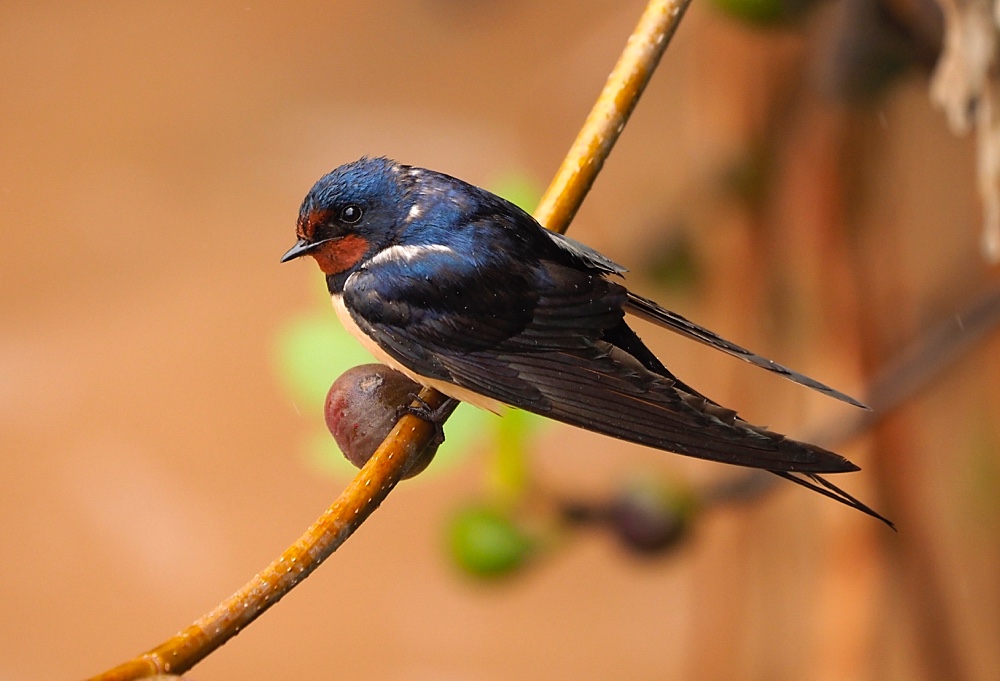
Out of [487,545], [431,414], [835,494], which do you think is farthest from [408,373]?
[487,545]

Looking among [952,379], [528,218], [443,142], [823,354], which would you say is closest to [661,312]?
[528,218]

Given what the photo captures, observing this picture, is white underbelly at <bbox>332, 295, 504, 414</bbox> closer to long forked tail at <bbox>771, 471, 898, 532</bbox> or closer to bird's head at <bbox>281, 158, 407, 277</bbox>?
bird's head at <bbox>281, 158, 407, 277</bbox>

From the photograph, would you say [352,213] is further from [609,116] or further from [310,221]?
[609,116]

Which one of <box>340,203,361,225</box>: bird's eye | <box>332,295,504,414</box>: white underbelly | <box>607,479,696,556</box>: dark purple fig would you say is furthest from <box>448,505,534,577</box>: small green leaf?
<box>340,203,361,225</box>: bird's eye

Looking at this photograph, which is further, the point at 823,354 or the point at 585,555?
the point at 585,555

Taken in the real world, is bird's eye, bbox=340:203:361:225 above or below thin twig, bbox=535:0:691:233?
below

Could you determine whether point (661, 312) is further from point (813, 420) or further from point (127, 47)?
point (127, 47)
